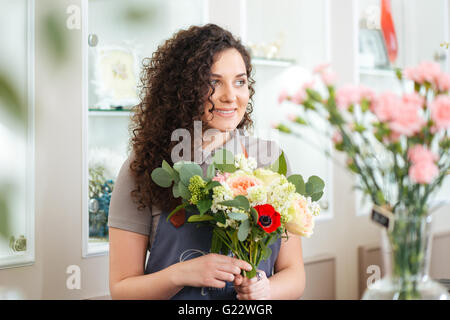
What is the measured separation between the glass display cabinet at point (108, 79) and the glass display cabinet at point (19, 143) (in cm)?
20

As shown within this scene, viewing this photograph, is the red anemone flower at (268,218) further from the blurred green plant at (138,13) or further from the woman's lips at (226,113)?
the blurred green plant at (138,13)

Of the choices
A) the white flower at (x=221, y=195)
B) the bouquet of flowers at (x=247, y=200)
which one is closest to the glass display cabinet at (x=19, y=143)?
the bouquet of flowers at (x=247, y=200)

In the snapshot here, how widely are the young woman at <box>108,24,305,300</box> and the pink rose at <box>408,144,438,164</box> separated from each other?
71cm

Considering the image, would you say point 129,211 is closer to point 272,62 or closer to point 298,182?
point 298,182

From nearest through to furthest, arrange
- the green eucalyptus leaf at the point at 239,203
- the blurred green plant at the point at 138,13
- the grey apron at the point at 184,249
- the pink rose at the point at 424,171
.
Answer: the pink rose at the point at 424,171 < the green eucalyptus leaf at the point at 239,203 < the grey apron at the point at 184,249 < the blurred green plant at the point at 138,13

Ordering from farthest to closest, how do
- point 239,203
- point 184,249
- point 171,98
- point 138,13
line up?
1. point 138,13
2. point 171,98
3. point 184,249
4. point 239,203

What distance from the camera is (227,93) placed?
1432mm

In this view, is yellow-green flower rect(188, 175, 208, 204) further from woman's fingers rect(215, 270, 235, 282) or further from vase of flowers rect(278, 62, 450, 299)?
vase of flowers rect(278, 62, 450, 299)

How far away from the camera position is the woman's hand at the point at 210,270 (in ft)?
3.53

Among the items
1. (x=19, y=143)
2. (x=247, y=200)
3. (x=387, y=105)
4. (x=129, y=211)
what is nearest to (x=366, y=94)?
(x=387, y=105)

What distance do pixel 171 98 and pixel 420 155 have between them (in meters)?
0.94

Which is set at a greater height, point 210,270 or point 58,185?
point 58,185

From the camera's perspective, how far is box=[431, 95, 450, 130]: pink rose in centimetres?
67
